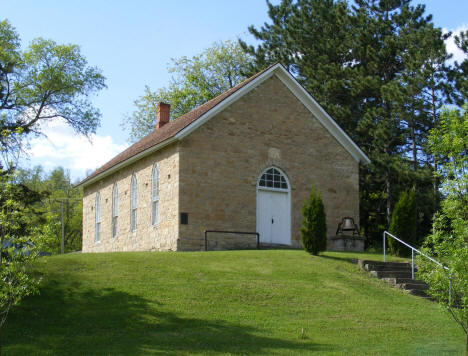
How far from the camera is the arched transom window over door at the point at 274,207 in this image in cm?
2489

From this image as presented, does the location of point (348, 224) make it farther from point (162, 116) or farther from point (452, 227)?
point (452, 227)

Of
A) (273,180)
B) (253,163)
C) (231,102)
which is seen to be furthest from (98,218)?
(231,102)

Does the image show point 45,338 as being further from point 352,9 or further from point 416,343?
point 352,9

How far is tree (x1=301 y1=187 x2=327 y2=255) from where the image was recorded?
20.4m

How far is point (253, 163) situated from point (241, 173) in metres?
0.73

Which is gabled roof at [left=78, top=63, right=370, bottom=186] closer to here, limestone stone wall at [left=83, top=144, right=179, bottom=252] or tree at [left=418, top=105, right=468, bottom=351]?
limestone stone wall at [left=83, top=144, right=179, bottom=252]

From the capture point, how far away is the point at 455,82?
3073cm

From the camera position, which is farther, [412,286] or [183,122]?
[183,122]

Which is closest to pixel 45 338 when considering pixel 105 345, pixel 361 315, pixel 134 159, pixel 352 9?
pixel 105 345

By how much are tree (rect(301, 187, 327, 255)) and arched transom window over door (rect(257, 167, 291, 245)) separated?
4.19 metres

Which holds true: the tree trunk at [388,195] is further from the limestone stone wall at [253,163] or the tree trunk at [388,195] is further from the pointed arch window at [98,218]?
the pointed arch window at [98,218]

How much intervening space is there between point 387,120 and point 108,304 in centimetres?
2273

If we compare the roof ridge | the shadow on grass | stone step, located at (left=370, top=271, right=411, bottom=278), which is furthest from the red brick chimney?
the shadow on grass

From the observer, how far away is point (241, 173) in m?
24.5
